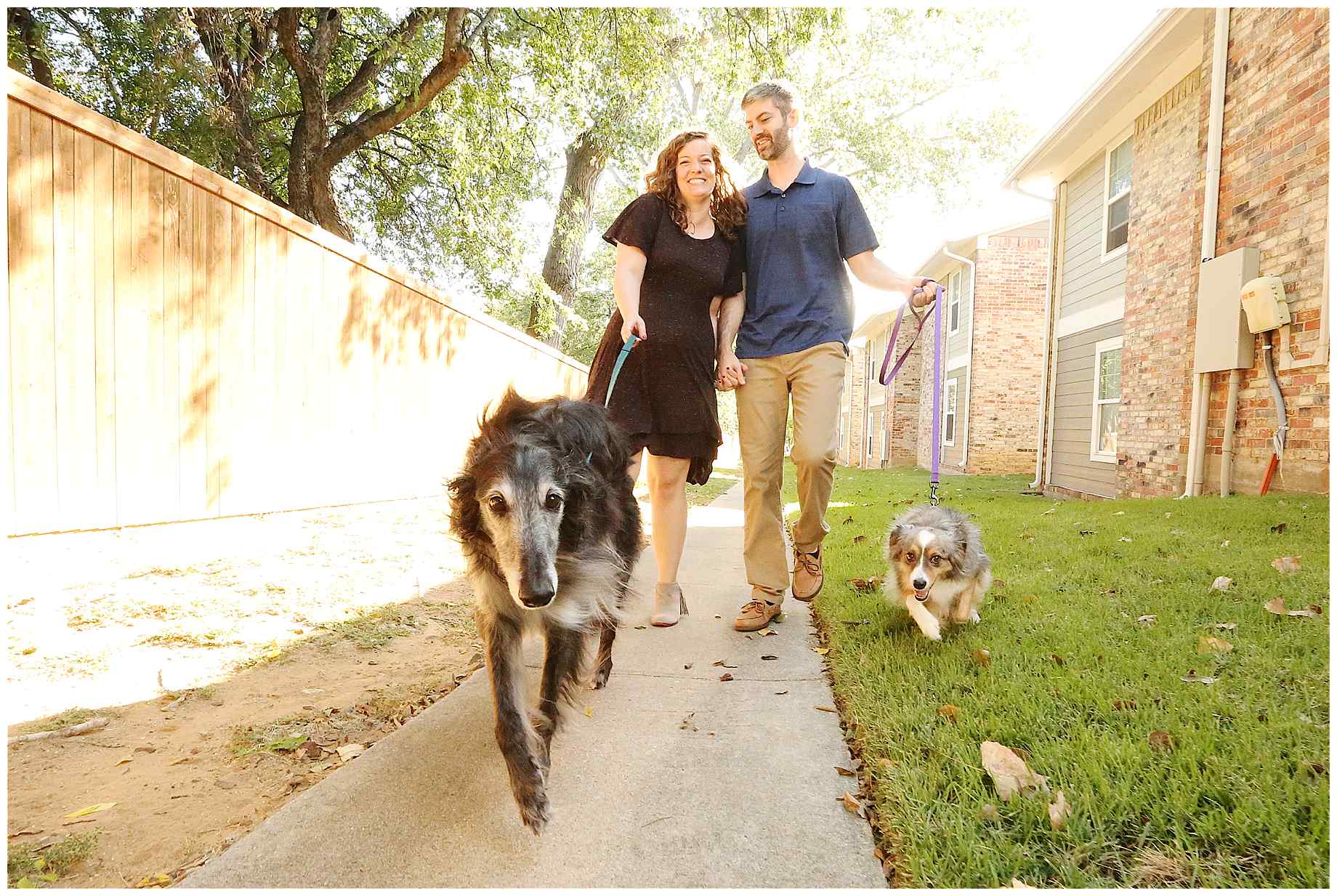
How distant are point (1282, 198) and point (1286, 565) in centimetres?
436

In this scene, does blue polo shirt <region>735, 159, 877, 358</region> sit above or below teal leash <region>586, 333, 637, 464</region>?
above

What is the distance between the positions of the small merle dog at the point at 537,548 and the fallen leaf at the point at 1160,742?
5.90 ft

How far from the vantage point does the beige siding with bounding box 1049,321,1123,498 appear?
35.3 feet

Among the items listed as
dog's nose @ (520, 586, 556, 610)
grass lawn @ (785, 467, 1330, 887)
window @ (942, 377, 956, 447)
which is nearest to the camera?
grass lawn @ (785, 467, 1330, 887)

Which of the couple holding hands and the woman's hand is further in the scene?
the couple holding hands

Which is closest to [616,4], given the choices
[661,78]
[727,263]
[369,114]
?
[661,78]

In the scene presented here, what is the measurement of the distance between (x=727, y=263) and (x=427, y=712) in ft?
8.80

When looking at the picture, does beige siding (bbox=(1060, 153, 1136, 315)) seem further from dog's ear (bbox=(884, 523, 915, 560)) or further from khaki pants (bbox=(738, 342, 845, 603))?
khaki pants (bbox=(738, 342, 845, 603))

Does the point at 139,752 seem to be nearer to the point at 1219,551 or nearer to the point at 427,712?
the point at 427,712

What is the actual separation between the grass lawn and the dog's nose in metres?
1.13

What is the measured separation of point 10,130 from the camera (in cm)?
358

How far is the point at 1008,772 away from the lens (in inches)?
78.6

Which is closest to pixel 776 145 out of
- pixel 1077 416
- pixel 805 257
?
pixel 805 257

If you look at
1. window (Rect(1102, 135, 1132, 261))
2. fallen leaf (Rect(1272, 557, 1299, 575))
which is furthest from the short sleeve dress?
window (Rect(1102, 135, 1132, 261))
